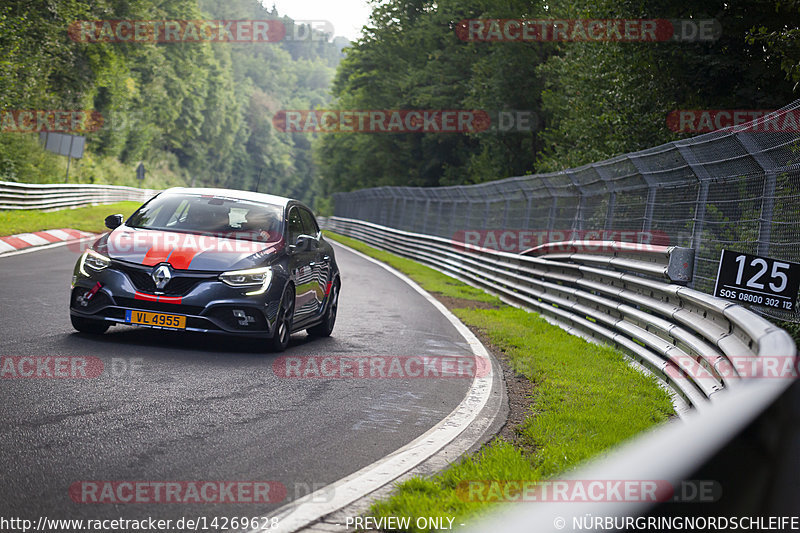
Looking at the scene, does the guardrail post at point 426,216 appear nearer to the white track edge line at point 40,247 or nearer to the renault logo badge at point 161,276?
the white track edge line at point 40,247

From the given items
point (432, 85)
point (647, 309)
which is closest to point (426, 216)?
point (432, 85)

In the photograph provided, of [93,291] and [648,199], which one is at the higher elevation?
[648,199]

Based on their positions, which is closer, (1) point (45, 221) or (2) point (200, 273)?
(2) point (200, 273)

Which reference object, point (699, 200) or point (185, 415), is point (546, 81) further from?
point (185, 415)

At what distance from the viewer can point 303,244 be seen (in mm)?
9859

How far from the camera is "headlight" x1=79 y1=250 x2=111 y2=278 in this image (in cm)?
870

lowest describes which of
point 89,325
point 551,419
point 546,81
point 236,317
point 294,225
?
point 89,325

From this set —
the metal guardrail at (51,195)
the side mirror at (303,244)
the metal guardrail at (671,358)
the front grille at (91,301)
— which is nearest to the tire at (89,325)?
the front grille at (91,301)

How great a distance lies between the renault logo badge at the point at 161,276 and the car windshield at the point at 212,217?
3.57 feet

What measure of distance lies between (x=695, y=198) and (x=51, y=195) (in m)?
27.1

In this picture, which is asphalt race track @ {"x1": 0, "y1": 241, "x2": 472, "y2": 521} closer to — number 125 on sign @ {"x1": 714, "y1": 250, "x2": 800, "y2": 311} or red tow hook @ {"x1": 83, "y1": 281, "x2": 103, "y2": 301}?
red tow hook @ {"x1": 83, "y1": 281, "x2": 103, "y2": 301}

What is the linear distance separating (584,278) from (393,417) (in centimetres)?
629

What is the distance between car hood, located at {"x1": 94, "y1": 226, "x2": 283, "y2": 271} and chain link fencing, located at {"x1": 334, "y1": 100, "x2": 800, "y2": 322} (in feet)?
14.3

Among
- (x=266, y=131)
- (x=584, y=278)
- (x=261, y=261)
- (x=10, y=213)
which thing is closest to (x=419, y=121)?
(x=10, y=213)
